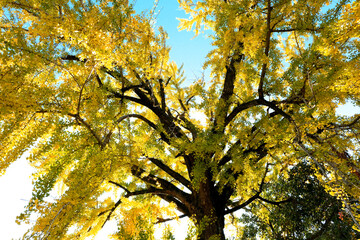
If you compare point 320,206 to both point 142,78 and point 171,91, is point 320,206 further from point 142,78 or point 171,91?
point 142,78

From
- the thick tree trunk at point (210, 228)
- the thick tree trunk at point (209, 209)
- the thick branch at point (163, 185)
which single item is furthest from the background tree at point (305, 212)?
the thick branch at point (163, 185)

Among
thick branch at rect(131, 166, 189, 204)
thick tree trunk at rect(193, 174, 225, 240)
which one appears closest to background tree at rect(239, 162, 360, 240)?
thick tree trunk at rect(193, 174, 225, 240)

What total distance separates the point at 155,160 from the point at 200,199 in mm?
1186

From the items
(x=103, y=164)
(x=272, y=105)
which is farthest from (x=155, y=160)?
(x=272, y=105)

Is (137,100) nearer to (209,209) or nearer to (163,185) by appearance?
(163,185)

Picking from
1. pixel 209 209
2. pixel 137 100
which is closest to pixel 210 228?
pixel 209 209

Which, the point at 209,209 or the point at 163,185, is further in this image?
the point at 163,185

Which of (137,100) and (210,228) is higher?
(137,100)

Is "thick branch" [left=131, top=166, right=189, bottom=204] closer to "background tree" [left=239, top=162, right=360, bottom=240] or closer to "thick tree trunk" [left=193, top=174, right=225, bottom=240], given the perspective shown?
"thick tree trunk" [left=193, top=174, right=225, bottom=240]

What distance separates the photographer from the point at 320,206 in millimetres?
4938

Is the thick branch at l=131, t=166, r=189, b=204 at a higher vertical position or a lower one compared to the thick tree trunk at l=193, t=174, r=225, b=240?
higher

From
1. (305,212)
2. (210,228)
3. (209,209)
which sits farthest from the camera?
(305,212)

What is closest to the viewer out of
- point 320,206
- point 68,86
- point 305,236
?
point 68,86

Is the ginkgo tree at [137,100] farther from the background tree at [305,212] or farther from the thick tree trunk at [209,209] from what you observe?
the background tree at [305,212]
